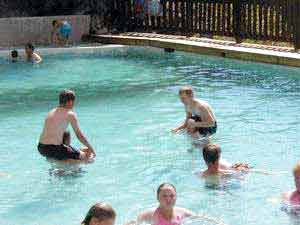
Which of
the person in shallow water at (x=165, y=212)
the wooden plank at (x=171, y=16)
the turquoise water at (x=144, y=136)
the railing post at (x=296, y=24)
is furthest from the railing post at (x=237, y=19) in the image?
the person in shallow water at (x=165, y=212)

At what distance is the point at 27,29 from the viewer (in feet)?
84.6

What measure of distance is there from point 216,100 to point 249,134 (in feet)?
10.3

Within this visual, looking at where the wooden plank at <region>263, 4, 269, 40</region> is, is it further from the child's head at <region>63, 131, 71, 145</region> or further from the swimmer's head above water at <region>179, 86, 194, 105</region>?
the child's head at <region>63, 131, 71, 145</region>

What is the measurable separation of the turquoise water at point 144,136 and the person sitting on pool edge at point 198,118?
26 cm

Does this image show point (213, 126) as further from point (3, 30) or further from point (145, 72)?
point (3, 30)

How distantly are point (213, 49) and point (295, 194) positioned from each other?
43.2 ft

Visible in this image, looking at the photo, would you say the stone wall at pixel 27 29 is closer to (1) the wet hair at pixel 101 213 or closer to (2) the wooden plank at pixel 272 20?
(2) the wooden plank at pixel 272 20

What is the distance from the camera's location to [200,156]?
1130cm

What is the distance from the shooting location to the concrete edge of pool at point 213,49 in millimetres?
19127

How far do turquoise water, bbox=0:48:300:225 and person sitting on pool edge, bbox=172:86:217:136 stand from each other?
0.84 feet

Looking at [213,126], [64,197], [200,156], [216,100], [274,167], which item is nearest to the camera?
[64,197]

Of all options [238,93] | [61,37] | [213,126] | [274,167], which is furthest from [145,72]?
[274,167]

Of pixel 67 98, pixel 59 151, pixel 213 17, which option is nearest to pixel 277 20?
pixel 213 17

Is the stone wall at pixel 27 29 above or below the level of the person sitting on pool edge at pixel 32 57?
above
